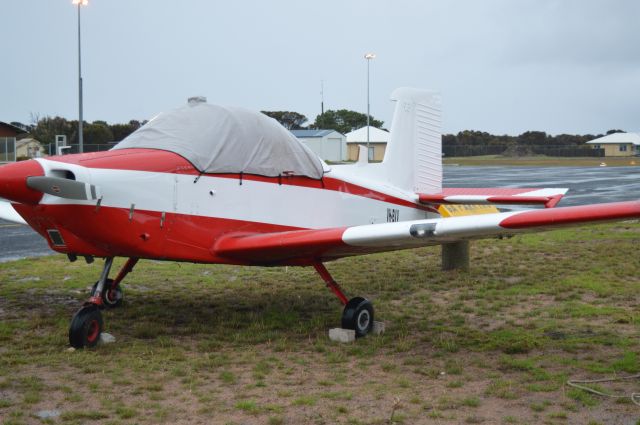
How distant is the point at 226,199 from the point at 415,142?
3.77 metres

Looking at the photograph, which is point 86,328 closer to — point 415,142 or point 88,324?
point 88,324

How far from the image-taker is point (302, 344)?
674cm

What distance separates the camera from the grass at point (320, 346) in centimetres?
491

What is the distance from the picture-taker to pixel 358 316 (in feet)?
22.9

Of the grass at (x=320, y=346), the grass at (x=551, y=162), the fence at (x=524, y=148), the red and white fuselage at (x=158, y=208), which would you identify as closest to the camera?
the grass at (x=320, y=346)

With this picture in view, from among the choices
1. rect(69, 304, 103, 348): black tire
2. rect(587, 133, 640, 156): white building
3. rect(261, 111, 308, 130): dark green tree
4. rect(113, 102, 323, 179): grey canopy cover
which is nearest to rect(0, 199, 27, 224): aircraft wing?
rect(113, 102, 323, 179): grey canopy cover

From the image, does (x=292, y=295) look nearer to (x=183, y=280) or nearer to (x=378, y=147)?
(x=183, y=280)

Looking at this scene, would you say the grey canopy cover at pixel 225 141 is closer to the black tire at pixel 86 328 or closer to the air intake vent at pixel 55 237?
the air intake vent at pixel 55 237

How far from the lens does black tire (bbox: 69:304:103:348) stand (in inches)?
249

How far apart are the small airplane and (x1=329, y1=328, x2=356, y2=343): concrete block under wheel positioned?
0.09m

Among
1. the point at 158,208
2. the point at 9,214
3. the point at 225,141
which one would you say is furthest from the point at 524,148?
the point at 158,208

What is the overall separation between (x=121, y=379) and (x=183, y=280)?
4.76 metres

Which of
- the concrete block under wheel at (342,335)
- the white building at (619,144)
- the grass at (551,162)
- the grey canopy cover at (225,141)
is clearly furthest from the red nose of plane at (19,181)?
the white building at (619,144)

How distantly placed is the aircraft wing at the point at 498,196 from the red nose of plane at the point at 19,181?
5.13 m
